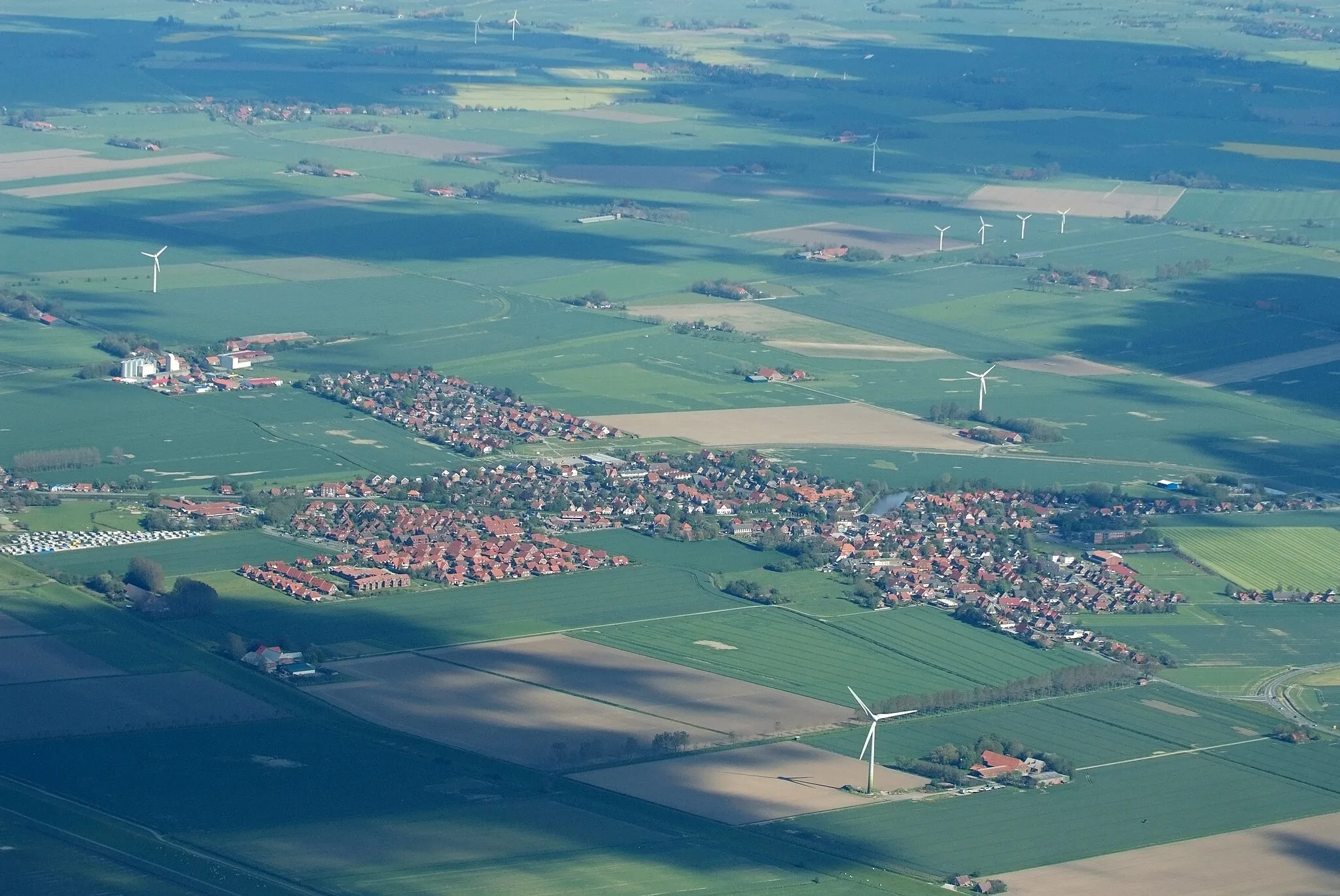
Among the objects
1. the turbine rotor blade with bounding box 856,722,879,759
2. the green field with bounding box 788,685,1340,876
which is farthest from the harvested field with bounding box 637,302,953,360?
the turbine rotor blade with bounding box 856,722,879,759

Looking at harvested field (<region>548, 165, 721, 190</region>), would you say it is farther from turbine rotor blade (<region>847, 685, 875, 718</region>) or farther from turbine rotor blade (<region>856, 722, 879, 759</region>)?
turbine rotor blade (<region>856, 722, 879, 759</region>)

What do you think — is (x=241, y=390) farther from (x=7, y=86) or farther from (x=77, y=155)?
(x=7, y=86)

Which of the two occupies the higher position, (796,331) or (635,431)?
(796,331)

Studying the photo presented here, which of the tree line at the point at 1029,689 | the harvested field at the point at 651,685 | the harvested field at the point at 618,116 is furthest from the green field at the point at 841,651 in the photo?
the harvested field at the point at 618,116

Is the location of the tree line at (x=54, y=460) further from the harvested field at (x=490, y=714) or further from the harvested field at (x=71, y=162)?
the harvested field at (x=71, y=162)

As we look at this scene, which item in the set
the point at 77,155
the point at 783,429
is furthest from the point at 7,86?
the point at 783,429

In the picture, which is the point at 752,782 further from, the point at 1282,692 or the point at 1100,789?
the point at 1282,692

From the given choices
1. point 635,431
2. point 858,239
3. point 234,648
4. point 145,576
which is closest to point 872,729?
point 234,648

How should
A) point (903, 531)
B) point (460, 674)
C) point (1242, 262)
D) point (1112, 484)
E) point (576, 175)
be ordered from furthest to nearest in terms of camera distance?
1. point (576, 175)
2. point (1242, 262)
3. point (1112, 484)
4. point (903, 531)
5. point (460, 674)
